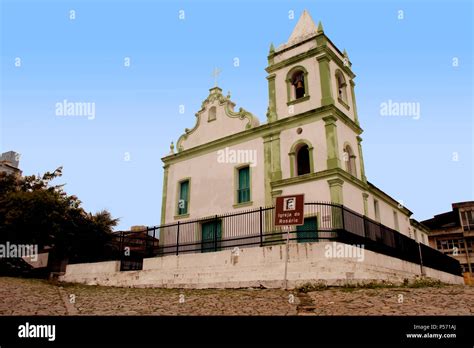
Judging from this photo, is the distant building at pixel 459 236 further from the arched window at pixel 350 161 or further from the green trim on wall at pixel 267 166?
the green trim on wall at pixel 267 166

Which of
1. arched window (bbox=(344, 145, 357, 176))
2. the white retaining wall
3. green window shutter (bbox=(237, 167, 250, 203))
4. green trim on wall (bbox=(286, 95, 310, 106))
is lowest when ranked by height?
the white retaining wall

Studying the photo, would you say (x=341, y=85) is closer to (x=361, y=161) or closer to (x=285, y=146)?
(x=361, y=161)

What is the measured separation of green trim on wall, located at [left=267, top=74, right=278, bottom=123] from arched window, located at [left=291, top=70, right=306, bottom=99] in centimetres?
109

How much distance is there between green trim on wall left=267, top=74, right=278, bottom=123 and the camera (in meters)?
20.3

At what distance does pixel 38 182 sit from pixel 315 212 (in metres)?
15.6

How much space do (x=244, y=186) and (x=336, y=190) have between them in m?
5.10

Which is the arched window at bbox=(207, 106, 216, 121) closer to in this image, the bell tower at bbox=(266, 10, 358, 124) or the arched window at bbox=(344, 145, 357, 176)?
the bell tower at bbox=(266, 10, 358, 124)

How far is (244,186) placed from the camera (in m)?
20.0

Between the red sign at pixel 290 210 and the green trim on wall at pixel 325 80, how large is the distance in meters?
8.15

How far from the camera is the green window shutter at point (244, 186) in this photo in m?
→ 19.8

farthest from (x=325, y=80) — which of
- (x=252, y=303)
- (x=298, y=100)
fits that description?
(x=252, y=303)

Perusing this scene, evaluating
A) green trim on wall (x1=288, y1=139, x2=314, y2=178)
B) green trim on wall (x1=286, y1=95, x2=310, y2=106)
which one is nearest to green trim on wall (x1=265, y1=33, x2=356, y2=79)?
green trim on wall (x1=286, y1=95, x2=310, y2=106)

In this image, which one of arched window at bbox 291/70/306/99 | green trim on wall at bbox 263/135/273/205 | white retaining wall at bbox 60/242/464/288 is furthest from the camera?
arched window at bbox 291/70/306/99
